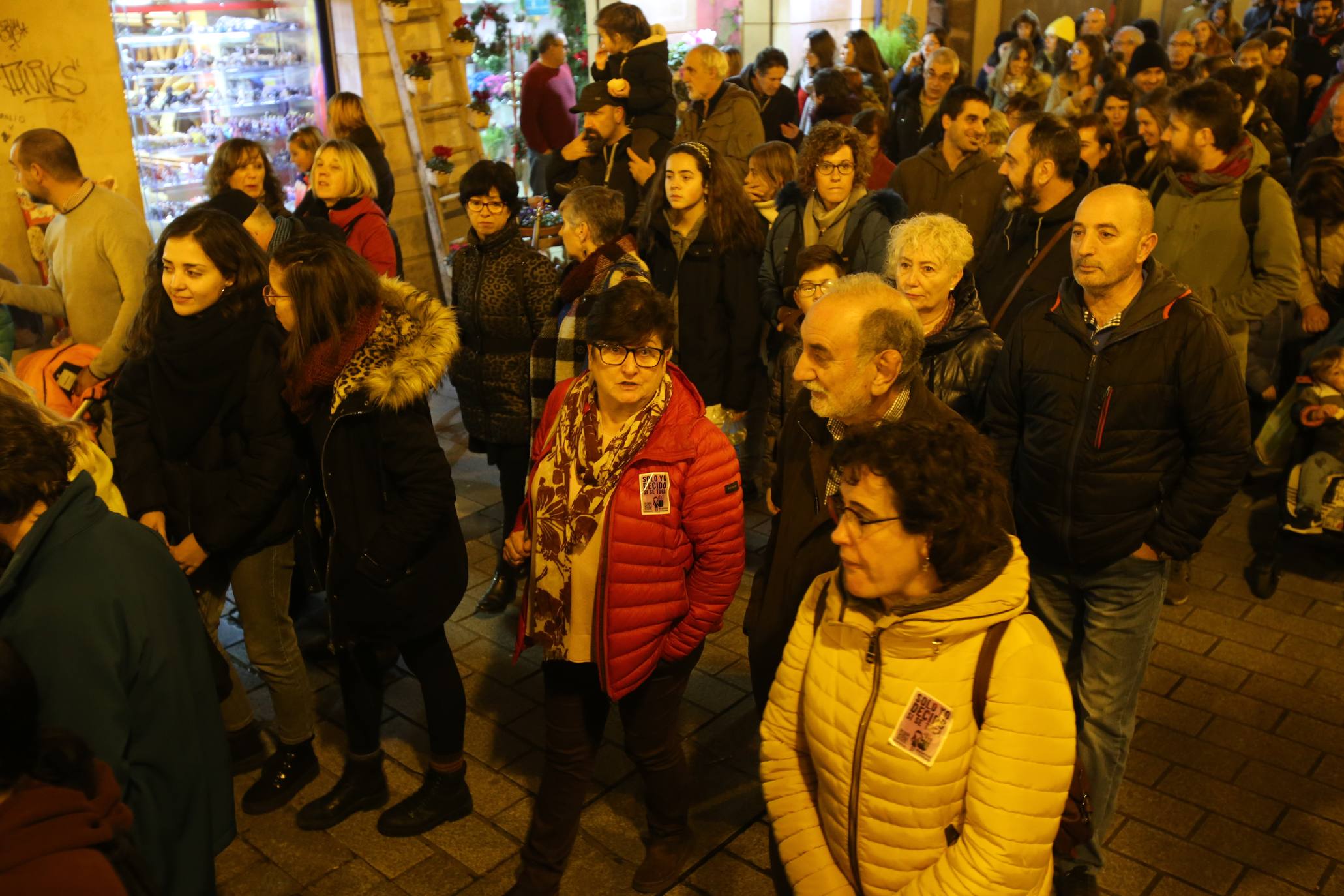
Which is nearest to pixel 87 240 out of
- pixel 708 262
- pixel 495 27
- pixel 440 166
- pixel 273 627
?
pixel 273 627

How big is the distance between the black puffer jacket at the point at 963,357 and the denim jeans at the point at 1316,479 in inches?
104

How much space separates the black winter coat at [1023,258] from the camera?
504 centimetres

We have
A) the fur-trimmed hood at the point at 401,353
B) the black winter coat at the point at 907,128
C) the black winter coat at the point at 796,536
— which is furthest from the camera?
the black winter coat at the point at 907,128

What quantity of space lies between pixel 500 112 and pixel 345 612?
9.28m

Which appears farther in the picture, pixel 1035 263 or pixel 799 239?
pixel 799 239

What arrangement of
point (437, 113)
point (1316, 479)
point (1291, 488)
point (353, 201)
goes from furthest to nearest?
point (437, 113) < point (353, 201) < point (1291, 488) < point (1316, 479)

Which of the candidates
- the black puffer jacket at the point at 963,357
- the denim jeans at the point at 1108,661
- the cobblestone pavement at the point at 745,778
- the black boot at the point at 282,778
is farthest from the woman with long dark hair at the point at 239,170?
the denim jeans at the point at 1108,661

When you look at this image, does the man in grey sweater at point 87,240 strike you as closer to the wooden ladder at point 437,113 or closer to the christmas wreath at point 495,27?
the wooden ladder at point 437,113

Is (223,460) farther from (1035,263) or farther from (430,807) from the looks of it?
(1035,263)

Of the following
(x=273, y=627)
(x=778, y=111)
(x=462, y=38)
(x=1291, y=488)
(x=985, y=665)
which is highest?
(x=462, y=38)

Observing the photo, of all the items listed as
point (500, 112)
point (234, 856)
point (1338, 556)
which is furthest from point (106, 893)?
point (500, 112)

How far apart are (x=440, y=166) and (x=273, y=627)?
6.95 m

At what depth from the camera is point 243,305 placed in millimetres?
4055

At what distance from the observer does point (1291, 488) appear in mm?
5945
